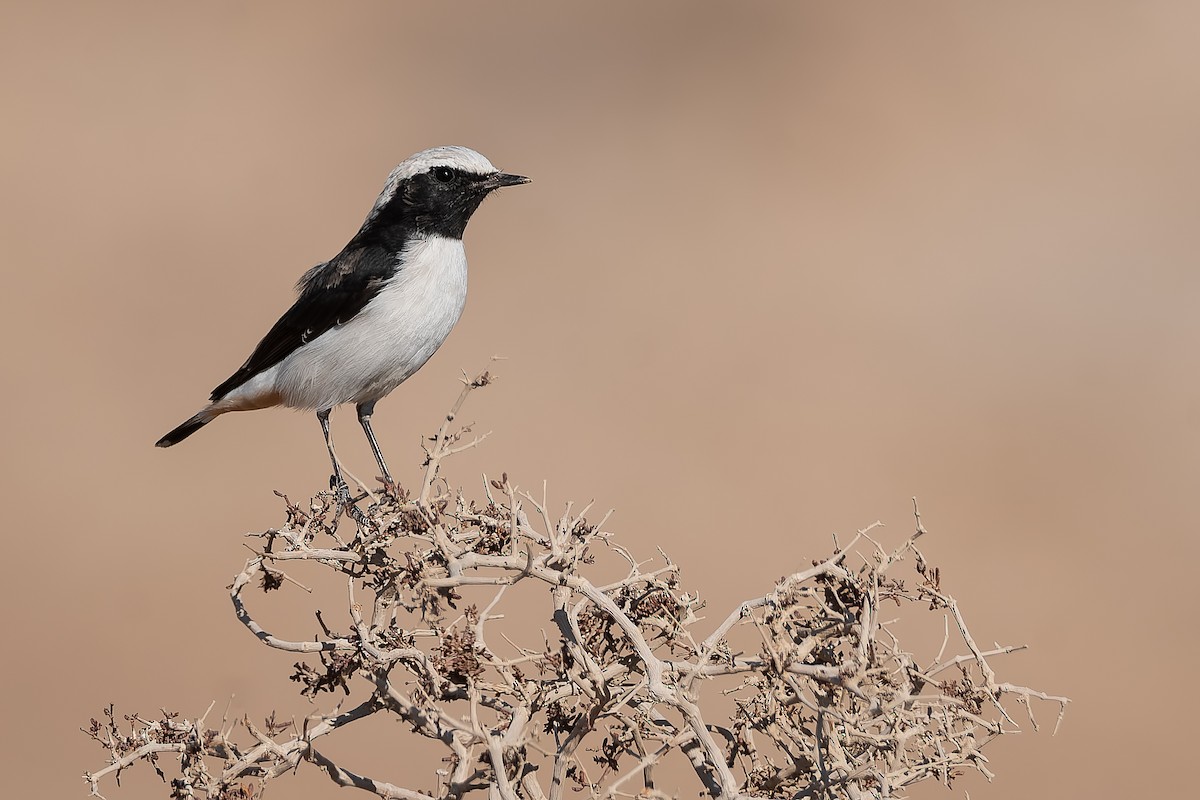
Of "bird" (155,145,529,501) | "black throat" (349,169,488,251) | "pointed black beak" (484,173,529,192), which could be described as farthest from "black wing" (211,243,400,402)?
"pointed black beak" (484,173,529,192)

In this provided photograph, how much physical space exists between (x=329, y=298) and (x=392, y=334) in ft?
1.85

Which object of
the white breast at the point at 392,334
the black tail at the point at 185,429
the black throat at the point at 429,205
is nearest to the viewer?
the white breast at the point at 392,334

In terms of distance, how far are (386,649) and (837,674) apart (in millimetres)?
960

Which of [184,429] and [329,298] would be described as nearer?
[329,298]

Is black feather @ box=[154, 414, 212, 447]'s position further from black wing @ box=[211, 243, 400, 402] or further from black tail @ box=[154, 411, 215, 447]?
black wing @ box=[211, 243, 400, 402]

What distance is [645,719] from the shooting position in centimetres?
230

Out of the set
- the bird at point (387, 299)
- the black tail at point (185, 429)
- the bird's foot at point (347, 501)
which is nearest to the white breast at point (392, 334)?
the bird at point (387, 299)

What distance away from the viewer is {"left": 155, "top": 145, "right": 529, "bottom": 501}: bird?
538 cm

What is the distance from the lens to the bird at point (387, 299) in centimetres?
538

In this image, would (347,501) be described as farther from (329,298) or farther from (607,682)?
(329,298)

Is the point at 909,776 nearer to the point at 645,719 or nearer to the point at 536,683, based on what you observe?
the point at 645,719

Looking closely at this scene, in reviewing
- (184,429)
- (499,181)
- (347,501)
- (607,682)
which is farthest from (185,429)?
(607,682)

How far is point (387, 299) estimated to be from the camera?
541 centimetres

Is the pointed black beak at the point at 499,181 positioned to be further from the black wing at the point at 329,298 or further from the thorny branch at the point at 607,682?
the thorny branch at the point at 607,682
